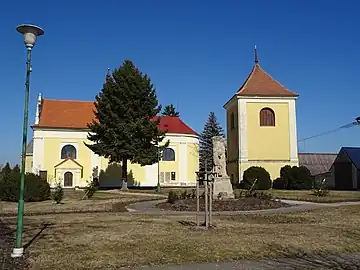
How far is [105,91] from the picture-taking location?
147ft

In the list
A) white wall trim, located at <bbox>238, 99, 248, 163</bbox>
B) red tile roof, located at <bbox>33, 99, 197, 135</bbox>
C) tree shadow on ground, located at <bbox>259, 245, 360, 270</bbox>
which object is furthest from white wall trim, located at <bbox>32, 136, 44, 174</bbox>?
tree shadow on ground, located at <bbox>259, 245, 360, 270</bbox>

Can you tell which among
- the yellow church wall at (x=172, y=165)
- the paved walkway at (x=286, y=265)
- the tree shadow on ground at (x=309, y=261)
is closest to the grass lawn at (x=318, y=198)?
the tree shadow on ground at (x=309, y=261)

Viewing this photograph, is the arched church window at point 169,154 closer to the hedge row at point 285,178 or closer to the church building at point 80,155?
the church building at point 80,155

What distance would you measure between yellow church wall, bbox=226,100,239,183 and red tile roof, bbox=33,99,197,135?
10.2m

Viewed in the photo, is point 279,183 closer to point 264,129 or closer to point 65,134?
point 264,129

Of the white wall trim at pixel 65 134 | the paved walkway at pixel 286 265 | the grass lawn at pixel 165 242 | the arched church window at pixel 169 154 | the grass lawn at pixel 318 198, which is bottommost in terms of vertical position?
the paved walkway at pixel 286 265

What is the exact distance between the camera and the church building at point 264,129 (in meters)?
47.9

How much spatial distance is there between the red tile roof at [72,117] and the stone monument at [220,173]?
120 feet

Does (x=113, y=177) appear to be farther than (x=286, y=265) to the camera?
Yes

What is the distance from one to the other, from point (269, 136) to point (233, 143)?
16.3 ft

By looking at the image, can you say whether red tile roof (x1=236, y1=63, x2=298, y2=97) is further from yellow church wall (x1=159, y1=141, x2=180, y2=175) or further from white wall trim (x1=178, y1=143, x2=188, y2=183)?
yellow church wall (x1=159, y1=141, x2=180, y2=175)

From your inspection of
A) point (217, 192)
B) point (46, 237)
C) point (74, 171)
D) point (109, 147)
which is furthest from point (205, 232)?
point (74, 171)

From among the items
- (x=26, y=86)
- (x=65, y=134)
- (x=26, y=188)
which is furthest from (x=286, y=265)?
(x=65, y=134)

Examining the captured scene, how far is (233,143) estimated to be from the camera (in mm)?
51594
